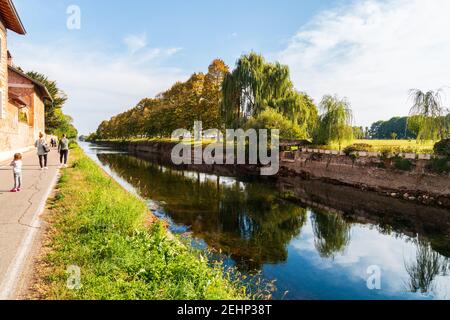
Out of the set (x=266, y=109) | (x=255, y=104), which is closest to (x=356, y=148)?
(x=266, y=109)

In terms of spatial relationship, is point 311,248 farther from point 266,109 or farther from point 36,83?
point 36,83

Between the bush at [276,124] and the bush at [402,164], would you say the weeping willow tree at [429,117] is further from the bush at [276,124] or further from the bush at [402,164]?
the bush at [276,124]

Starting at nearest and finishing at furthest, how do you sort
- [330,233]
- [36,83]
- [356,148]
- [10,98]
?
[330,233], [356,148], [10,98], [36,83]

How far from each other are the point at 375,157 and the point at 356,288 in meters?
17.4

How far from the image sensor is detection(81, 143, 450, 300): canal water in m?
8.20

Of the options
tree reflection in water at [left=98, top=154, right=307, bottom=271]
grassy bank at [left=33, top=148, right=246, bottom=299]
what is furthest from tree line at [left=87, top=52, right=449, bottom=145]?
grassy bank at [left=33, top=148, right=246, bottom=299]

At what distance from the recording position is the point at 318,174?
94.4 feet

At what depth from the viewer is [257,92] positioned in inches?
1377

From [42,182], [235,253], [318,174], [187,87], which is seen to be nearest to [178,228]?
[235,253]

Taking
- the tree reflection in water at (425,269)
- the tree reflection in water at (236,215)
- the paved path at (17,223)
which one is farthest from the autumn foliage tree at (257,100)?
the paved path at (17,223)

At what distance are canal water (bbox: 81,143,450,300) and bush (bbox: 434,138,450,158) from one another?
842 centimetres

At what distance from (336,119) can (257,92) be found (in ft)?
34.2

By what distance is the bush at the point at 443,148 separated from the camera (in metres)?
18.8
